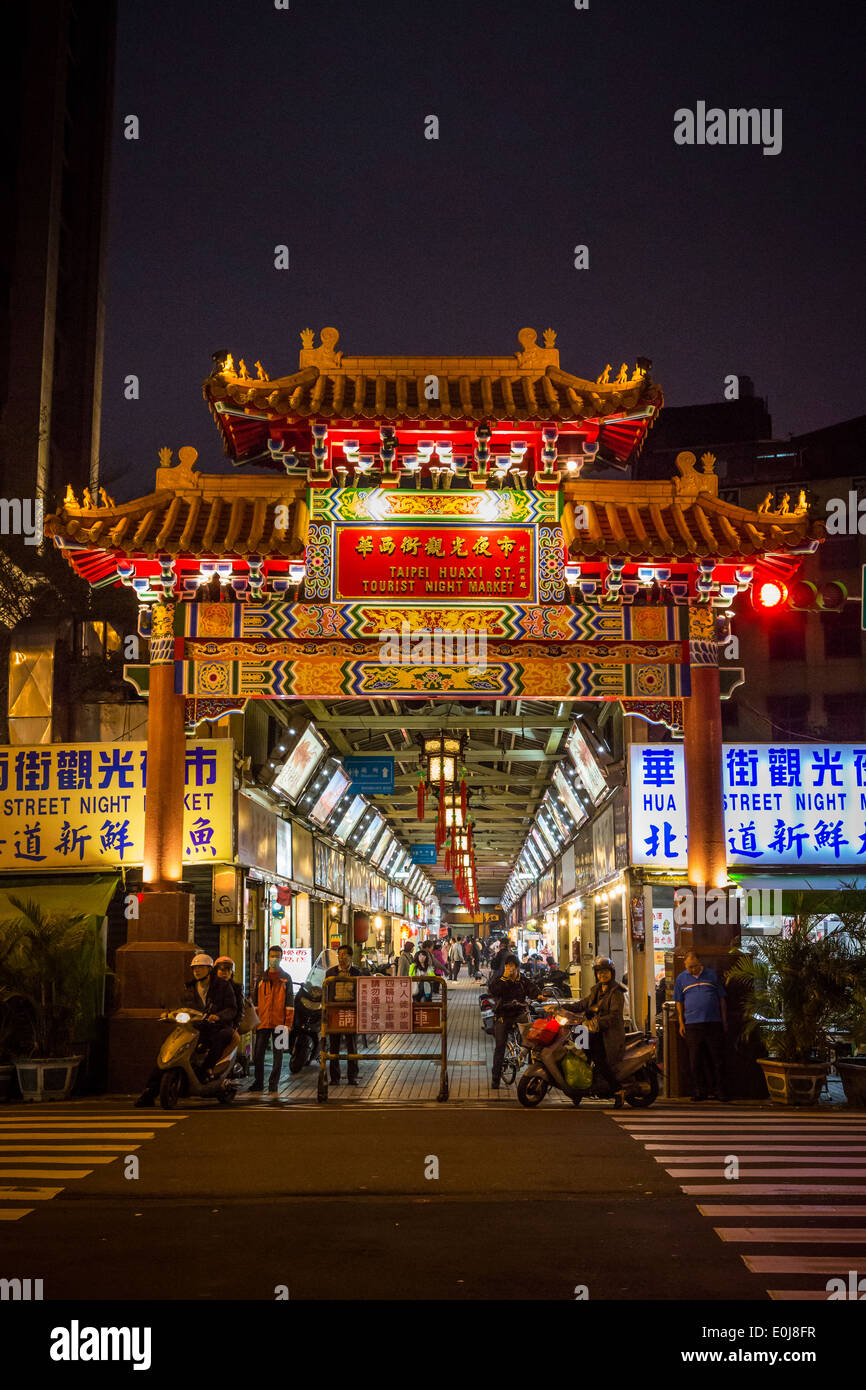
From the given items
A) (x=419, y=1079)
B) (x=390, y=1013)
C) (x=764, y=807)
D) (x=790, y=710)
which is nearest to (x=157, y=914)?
(x=390, y=1013)

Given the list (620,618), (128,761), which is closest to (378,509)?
(620,618)

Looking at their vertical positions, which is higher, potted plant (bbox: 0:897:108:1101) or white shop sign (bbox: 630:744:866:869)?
white shop sign (bbox: 630:744:866:869)

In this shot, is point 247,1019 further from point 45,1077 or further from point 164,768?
point 164,768

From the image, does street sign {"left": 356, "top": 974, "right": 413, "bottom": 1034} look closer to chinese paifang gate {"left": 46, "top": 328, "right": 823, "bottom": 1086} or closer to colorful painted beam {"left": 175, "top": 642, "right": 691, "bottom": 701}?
chinese paifang gate {"left": 46, "top": 328, "right": 823, "bottom": 1086}

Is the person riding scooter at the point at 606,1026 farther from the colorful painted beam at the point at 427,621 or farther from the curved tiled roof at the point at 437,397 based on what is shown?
the curved tiled roof at the point at 437,397

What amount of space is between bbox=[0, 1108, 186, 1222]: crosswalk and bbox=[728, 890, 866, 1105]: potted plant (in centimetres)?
695

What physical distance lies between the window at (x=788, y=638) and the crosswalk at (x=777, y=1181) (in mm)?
30003

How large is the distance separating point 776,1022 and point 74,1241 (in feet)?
31.8

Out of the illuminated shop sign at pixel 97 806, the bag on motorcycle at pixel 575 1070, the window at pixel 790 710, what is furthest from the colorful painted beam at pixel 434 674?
the window at pixel 790 710

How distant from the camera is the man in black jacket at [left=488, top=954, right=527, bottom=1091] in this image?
16.2 meters

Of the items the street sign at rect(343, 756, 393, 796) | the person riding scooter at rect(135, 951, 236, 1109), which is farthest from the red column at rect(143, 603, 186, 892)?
the street sign at rect(343, 756, 393, 796)

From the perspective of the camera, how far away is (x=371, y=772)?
990 inches

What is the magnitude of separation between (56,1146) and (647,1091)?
6673 mm

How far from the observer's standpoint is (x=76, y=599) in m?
25.4
